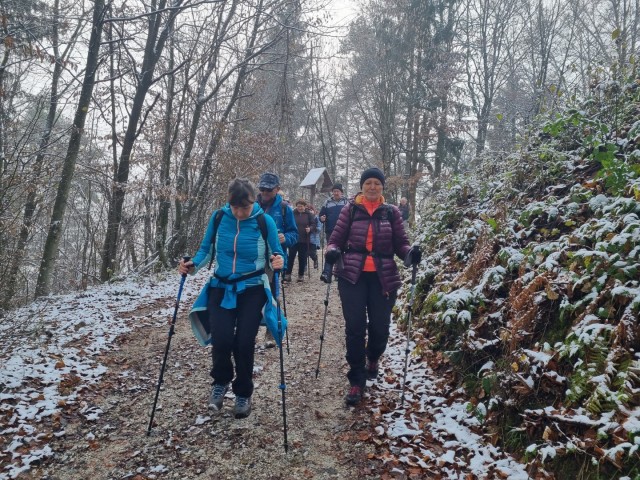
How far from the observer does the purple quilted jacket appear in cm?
453

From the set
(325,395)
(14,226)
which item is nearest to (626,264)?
(325,395)

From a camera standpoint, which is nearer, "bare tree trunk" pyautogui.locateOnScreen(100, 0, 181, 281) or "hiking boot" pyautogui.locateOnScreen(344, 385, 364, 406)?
"hiking boot" pyautogui.locateOnScreen(344, 385, 364, 406)

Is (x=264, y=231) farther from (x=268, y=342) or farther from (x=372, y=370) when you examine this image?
(x=268, y=342)

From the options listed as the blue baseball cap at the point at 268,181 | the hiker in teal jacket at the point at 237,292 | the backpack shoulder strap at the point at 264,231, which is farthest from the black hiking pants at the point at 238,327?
the blue baseball cap at the point at 268,181

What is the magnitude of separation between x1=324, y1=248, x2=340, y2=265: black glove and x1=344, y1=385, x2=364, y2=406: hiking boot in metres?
1.48

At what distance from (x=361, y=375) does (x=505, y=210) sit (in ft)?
11.5

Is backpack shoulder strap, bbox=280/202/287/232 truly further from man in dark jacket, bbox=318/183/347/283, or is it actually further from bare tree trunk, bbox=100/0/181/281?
bare tree trunk, bbox=100/0/181/281

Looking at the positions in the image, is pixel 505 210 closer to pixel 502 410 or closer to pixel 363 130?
pixel 502 410

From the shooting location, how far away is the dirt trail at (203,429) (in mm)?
3539

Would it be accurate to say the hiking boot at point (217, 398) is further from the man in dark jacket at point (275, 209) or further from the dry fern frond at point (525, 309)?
the dry fern frond at point (525, 309)

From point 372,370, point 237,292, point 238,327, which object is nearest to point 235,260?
point 237,292

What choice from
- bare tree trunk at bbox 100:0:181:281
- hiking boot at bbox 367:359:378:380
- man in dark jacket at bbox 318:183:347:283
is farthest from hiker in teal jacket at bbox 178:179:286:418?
bare tree trunk at bbox 100:0:181:281

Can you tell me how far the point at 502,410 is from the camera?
12.3ft

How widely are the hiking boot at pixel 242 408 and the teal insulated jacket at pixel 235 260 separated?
0.72 m
